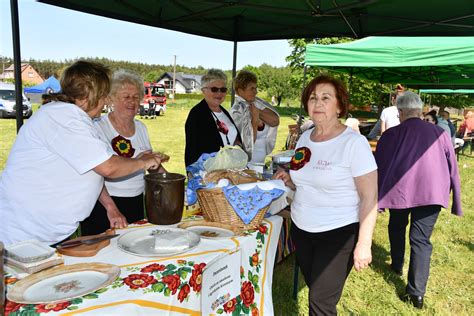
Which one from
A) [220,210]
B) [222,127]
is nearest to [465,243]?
[222,127]

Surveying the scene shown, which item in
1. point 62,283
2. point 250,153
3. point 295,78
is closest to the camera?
point 62,283

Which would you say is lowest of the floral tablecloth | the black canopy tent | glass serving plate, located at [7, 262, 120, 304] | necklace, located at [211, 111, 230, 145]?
the floral tablecloth

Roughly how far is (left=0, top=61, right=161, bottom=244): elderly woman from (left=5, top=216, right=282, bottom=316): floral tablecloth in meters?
0.22

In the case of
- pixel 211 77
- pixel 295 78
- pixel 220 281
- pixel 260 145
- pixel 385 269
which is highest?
pixel 295 78

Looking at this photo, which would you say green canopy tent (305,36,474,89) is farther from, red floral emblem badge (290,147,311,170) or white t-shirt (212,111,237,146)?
red floral emblem badge (290,147,311,170)

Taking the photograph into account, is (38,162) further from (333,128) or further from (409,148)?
(409,148)

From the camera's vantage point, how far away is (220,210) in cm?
163

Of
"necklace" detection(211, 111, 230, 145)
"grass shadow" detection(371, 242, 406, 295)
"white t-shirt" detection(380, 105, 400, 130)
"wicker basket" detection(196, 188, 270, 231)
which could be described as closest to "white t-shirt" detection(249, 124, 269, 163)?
"necklace" detection(211, 111, 230, 145)

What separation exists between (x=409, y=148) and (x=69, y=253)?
254 cm

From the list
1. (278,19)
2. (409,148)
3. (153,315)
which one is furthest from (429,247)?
(278,19)

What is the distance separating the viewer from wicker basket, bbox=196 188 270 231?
159 cm

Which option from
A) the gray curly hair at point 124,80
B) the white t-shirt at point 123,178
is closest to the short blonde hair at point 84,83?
the white t-shirt at point 123,178

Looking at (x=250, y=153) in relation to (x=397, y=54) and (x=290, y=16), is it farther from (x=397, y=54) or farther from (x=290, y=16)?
(x=397, y=54)

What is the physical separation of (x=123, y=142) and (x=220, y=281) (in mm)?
1197
